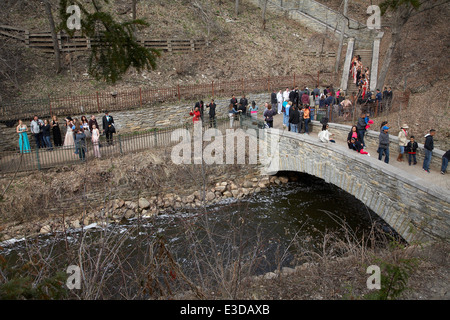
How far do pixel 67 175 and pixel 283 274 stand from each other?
10391 mm

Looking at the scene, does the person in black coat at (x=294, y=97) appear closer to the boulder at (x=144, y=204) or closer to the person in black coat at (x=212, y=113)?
the person in black coat at (x=212, y=113)

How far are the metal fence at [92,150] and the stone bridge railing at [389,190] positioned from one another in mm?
4785

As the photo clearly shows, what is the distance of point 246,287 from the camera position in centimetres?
616

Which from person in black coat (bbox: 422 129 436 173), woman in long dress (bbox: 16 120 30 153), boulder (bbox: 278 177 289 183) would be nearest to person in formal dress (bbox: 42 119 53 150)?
woman in long dress (bbox: 16 120 30 153)

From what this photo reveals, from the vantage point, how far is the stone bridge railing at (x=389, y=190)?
8211 millimetres

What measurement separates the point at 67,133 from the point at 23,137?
188cm

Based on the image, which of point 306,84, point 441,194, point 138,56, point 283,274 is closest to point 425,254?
point 441,194

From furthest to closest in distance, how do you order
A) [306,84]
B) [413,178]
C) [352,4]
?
1. [352,4]
2. [306,84]
3. [413,178]

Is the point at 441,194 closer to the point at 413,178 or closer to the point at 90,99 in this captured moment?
the point at 413,178

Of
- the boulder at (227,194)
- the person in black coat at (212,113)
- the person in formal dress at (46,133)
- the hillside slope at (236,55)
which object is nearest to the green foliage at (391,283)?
the boulder at (227,194)

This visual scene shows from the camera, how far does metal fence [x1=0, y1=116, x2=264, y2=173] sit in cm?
1374

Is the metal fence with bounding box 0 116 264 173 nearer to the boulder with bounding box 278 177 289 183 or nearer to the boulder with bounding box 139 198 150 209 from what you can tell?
the boulder with bounding box 139 198 150 209
